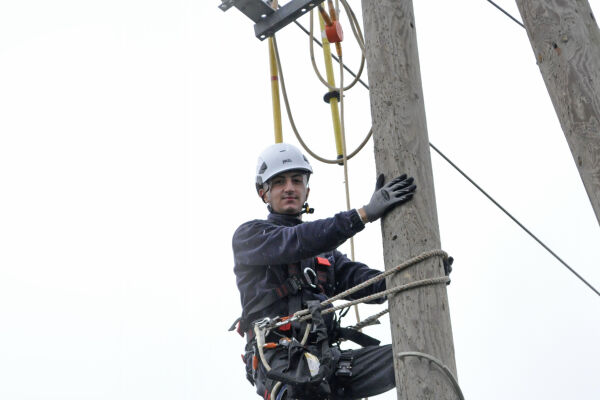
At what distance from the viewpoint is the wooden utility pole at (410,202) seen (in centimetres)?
304

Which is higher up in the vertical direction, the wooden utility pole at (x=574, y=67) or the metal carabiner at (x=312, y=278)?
the wooden utility pole at (x=574, y=67)

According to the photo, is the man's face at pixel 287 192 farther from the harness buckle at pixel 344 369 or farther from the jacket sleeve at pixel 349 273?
the harness buckle at pixel 344 369

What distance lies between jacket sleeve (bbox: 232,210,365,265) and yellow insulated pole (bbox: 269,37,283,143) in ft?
3.45

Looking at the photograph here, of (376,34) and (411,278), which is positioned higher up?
(376,34)

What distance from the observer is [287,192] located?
4320 mm

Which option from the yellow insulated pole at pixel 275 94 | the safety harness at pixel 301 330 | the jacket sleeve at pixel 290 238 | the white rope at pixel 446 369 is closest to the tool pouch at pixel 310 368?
the safety harness at pixel 301 330

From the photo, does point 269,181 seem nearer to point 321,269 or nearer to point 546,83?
point 321,269

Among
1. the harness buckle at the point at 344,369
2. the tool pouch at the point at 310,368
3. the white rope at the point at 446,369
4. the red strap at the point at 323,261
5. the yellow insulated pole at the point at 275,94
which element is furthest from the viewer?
the yellow insulated pole at the point at 275,94

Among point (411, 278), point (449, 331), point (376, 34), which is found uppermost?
point (376, 34)

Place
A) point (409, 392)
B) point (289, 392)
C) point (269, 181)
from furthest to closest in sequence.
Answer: point (269, 181) < point (289, 392) < point (409, 392)

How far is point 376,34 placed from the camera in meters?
3.50

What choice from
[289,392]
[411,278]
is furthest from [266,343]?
[411,278]

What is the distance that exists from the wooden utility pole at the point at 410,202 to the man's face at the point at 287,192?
97 centimetres

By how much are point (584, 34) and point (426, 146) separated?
28.5 inches
